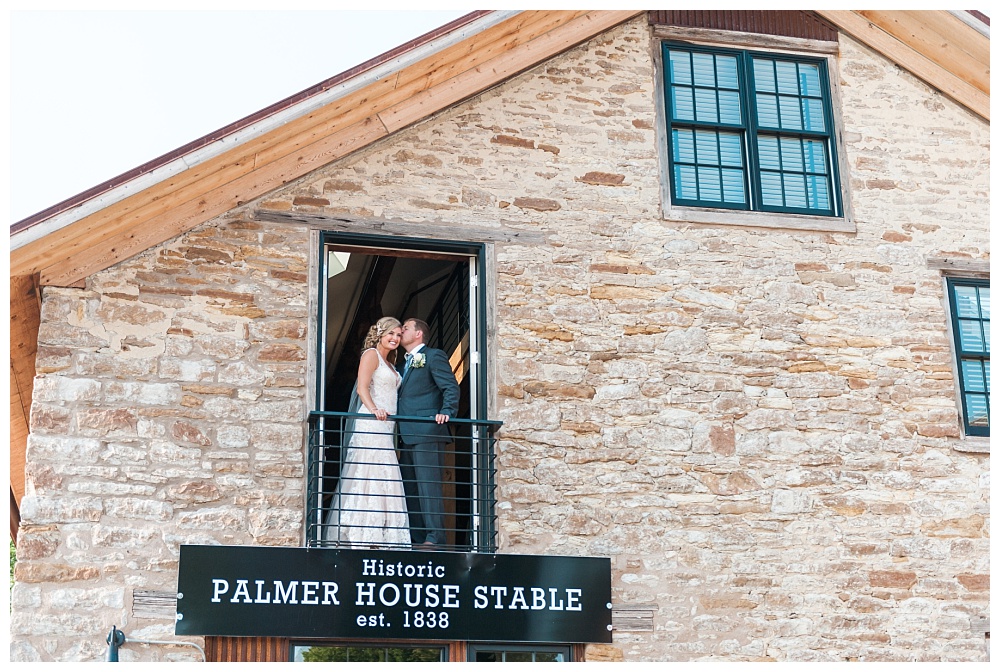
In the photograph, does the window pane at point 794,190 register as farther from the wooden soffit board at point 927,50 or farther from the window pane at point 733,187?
the wooden soffit board at point 927,50

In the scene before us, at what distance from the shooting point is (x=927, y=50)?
10977 millimetres

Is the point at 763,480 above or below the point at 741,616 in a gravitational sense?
above

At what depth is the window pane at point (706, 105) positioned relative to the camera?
34.8ft

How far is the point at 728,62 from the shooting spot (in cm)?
1084

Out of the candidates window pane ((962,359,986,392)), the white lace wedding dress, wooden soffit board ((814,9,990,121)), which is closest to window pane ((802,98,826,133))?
wooden soffit board ((814,9,990,121))

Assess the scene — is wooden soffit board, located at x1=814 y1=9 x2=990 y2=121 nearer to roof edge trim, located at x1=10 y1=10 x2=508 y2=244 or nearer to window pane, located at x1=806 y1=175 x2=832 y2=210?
window pane, located at x1=806 y1=175 x2=832 y2=210

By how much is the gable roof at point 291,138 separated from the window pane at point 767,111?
116 centimetres

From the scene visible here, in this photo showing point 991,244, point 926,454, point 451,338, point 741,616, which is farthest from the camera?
point 451,338

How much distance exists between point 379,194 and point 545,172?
1236 millimetres

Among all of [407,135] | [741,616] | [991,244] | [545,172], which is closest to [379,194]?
[407,135]

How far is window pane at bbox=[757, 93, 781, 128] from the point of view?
1067cm

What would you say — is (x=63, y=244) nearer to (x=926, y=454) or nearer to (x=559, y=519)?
(x=559, y=519)

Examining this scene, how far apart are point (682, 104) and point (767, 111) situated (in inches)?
27.0

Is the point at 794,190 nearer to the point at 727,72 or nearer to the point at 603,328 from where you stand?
the point at 727,72
